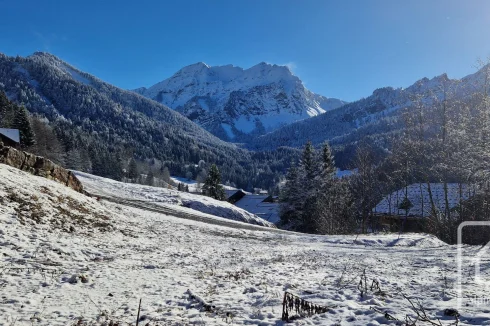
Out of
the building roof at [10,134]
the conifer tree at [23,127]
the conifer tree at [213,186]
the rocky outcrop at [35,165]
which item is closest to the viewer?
the rocky outcrop at [35,165]

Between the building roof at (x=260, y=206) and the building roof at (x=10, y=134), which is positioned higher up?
the building roof at (x=10, y=134)

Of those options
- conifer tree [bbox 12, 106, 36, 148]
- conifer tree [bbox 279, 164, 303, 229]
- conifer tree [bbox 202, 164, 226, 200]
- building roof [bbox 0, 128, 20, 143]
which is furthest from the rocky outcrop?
conifer tree [bbox 12, 106, 36, 148]

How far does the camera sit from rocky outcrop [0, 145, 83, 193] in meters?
16.5

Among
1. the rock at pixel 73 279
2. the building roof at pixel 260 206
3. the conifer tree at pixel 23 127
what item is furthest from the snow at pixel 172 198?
the building roof at pixel 260 206

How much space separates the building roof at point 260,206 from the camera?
64188 mm

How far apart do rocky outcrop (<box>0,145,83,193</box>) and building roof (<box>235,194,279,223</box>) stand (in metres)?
45.6

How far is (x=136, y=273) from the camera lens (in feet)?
27.9

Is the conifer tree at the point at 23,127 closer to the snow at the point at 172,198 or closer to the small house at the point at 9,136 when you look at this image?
the small house at the point at 9,136

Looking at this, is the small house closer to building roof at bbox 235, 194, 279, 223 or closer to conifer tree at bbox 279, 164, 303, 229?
conifer tree at bbox 279, 164, 303, 229

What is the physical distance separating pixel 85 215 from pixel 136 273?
23.1 ft

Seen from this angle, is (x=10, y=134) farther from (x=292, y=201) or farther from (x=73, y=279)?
(x=73, y=279)

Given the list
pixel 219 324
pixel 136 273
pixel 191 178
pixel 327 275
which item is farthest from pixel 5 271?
pixel 191 178

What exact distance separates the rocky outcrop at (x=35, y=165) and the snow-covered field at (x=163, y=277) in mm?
2408

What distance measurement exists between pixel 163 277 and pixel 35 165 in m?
14.2
